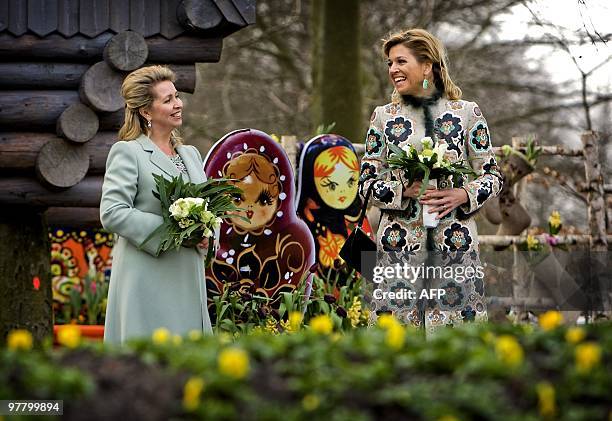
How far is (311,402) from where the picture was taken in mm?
2273

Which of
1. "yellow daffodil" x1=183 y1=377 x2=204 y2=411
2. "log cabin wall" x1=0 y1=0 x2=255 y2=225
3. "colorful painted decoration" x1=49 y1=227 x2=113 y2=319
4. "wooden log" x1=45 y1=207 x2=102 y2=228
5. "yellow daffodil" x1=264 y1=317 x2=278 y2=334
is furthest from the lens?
"colorful painted decoration" x1=49 y1=227 x2=113 y2=319

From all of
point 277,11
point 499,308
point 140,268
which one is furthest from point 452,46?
point 140,268

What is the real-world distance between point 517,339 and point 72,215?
19.3 ft

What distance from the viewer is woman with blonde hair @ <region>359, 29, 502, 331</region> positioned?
15.4ft

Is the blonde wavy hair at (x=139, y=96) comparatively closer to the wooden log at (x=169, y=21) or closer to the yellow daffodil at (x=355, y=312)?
the wooden log at (x=169, y=21)

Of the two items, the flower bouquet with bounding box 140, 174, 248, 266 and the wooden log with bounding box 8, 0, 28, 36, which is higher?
the wooden log with bounding box 8, 0, 28, 36

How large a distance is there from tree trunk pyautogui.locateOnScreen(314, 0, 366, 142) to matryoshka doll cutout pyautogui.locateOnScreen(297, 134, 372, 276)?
418 cm

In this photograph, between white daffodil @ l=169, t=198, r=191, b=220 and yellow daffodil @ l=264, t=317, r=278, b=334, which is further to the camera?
yellow daffodil @ l=264, t=317, r=278, b=334

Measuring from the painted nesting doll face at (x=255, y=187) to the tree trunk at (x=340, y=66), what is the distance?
4.78 metres

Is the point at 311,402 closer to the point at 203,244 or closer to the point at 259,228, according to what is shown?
the point at 203,244

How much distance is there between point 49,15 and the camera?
633 cm

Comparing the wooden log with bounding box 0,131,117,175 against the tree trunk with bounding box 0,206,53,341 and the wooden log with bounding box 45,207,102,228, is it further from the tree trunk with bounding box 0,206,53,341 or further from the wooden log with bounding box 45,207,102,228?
the wooden log with bounding box 45,207,102,228

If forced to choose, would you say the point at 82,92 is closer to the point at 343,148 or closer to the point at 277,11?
the point at 343,148

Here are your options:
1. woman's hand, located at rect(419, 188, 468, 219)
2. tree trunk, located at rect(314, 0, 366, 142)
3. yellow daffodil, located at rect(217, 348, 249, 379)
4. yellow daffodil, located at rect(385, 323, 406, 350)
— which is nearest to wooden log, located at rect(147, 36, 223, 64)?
woman's hand, located at rect(419, 188, 468, 219)
